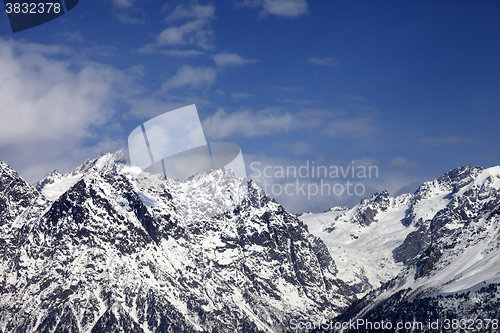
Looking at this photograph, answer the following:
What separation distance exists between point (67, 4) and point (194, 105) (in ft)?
113

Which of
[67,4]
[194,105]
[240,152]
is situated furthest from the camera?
[240,152]

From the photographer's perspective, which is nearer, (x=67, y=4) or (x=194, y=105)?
(x=67, y=4)

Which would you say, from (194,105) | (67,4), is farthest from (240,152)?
(67,4)

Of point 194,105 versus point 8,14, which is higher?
point 8,14

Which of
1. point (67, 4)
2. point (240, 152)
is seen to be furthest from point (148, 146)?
point (67, 4)

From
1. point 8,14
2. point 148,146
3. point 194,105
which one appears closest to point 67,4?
point 8,14

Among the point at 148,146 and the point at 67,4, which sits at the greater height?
the point at 67,4

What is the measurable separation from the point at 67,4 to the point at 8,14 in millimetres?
11871

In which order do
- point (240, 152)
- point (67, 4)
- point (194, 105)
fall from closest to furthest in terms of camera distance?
point (67, 4) < point (194, 105) < point (240, 152)

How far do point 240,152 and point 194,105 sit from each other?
23.0 m

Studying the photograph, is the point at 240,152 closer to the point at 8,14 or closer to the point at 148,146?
the point at 148,146

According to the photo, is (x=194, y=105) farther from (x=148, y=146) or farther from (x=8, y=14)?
(x=8, y=14)

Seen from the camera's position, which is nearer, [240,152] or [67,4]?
[67,4]

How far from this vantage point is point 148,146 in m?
159
